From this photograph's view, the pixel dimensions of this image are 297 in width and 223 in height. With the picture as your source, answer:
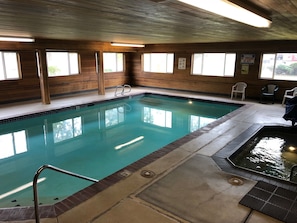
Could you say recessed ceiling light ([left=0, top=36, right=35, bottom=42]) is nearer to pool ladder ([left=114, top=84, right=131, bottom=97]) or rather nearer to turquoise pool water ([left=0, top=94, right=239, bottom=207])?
turquoise pool water ([left=0, top=94, right=239, bottom=207])

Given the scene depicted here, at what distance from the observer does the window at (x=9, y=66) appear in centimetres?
811

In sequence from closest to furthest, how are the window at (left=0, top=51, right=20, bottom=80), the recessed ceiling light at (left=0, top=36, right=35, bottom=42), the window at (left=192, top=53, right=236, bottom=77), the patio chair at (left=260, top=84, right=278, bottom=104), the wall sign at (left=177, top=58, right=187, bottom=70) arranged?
the recessed ceiling light at (left=0, top=36, right=35, bottom=42)
the window at (left=0, top=51, right=20, bottom=80)
the patio chair at (left=260, top=84, right=278, bottom=104)
the window at (left=192, top=53, right=236, bottom=77)
the wall sign at (left=177, top=58, right=187, bottom=70)

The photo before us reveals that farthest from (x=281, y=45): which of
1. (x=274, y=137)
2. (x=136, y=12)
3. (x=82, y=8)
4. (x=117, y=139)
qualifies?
(x=82, y=8)

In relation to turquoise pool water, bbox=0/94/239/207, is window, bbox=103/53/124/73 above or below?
above

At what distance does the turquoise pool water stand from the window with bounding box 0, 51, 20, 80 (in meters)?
2.34

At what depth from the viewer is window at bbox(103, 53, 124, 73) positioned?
38.8 feet

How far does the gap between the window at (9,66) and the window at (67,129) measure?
2.98 metres

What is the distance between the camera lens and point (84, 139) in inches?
235

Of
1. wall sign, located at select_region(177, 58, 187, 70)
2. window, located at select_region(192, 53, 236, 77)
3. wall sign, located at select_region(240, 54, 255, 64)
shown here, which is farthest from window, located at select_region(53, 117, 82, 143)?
wall sign, located at select_region(240, 54, 255, 64)

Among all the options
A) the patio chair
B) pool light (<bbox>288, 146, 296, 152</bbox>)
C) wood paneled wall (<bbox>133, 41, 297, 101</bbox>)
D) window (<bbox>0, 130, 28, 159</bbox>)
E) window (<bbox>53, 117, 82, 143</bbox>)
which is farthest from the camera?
wood paneled wall (<bbox>133, 41, 297, 101</bbox>)

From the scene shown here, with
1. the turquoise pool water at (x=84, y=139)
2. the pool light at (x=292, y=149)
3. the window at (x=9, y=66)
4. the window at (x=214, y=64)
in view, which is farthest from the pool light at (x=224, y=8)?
Answer: the window at (x=9, y=66)

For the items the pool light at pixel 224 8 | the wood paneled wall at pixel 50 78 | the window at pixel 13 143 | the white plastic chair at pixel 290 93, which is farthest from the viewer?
the white plastic chair at pixel 290 93

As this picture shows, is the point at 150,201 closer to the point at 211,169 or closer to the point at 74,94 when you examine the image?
the point at 211,169

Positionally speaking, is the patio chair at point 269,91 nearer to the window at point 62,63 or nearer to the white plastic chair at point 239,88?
the white plastic chair at point 239,88
